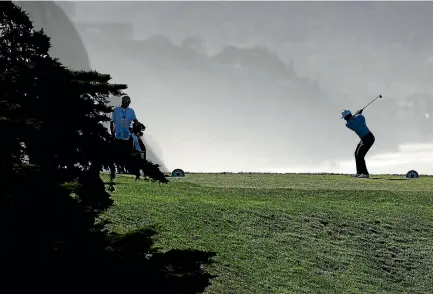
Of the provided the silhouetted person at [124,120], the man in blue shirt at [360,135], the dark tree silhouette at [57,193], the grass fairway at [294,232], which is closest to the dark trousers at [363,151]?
the man in blue shirt at [360,135]

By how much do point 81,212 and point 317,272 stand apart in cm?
1255

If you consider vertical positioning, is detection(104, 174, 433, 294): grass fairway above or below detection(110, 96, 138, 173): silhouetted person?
below

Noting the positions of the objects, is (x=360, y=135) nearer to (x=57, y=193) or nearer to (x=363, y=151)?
(x=363, y=151)

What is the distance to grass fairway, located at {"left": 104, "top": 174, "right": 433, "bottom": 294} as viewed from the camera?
16.6 meters

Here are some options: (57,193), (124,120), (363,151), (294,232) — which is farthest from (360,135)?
(57,193)

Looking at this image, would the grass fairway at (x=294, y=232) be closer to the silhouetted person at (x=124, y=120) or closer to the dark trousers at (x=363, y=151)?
the silhouetted person at (x=124, y=120)

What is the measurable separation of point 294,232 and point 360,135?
1937 centimetres

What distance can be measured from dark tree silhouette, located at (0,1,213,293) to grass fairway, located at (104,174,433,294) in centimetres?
912

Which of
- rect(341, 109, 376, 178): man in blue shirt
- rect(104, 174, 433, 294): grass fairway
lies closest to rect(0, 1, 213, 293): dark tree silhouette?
rect(104, 174, 433, 294): grass fairway

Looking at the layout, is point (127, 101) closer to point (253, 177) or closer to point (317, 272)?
point (317, 272)

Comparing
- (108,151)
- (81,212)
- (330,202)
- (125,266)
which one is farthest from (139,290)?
(330,202)

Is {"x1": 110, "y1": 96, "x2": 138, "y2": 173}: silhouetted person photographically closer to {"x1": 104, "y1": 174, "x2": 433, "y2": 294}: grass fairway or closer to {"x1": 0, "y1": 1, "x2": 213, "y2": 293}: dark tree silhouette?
{"x1": 104, "y1": 174, "x2": 433, "y2": 294}: grass fairway

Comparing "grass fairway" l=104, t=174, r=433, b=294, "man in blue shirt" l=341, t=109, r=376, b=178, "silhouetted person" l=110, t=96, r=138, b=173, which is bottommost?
"grass fairway" l=104, t=174, r=433, b=294

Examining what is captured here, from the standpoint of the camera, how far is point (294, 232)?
20.3m
